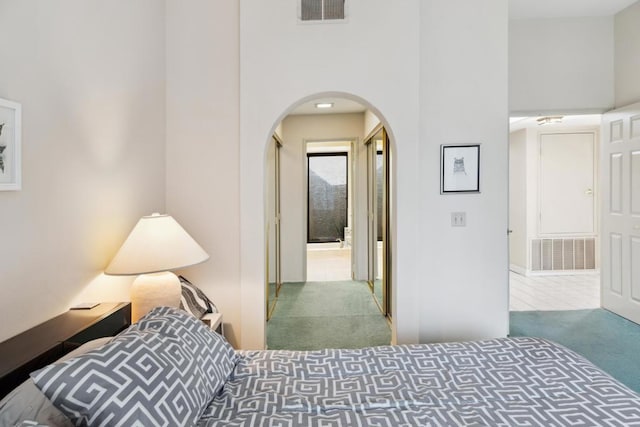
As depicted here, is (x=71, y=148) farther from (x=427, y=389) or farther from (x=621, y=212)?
(x=621, y=212)

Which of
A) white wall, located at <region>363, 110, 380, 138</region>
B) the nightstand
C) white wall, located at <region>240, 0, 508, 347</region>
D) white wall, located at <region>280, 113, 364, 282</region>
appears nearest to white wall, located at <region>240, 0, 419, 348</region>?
white wall, located at <region>240, 0, 508, 347</region>

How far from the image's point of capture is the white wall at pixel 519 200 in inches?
220

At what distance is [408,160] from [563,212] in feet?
14.3

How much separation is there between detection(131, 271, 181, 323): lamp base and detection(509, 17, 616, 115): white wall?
356cm

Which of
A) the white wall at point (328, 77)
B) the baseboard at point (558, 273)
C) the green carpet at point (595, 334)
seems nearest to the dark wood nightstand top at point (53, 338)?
the white wall at point (328, 77)

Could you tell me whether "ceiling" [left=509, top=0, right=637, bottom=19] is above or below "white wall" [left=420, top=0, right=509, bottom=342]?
above

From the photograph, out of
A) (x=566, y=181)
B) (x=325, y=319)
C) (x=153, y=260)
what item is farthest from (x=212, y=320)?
(x=566, y=181)

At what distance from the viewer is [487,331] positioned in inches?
105

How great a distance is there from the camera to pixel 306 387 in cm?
131

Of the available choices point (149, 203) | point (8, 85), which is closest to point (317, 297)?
point (149, 203)

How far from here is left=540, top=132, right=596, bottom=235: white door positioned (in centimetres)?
550

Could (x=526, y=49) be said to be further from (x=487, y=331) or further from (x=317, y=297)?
(x=317, y=297)

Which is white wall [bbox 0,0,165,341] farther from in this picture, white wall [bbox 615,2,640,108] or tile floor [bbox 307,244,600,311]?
white wall [bbox 615,2,640,108]

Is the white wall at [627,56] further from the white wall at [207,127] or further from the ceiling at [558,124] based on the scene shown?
the white wall at [207,127]
